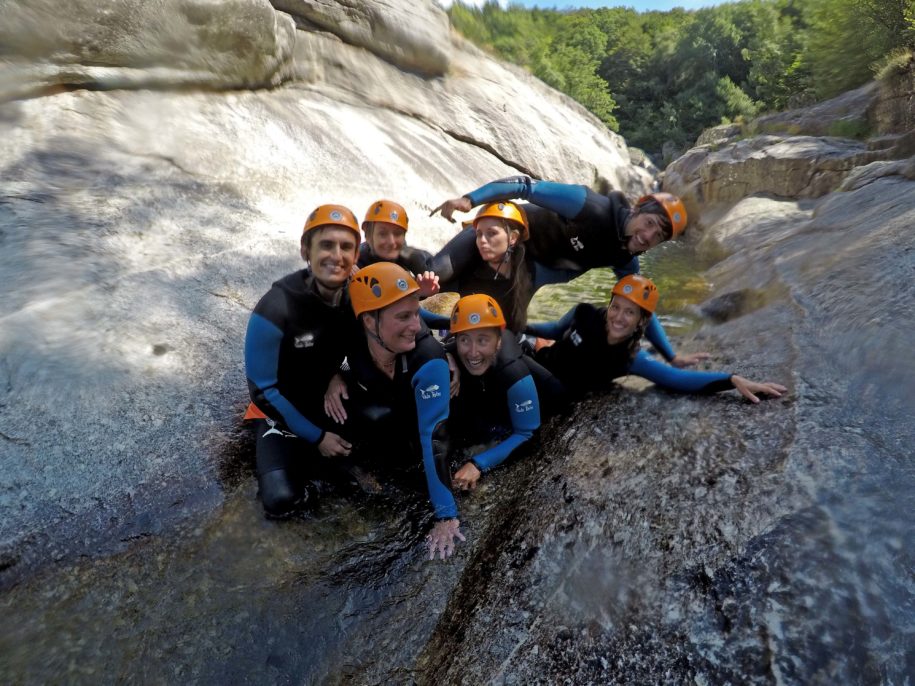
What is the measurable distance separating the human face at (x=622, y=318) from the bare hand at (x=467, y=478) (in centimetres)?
151

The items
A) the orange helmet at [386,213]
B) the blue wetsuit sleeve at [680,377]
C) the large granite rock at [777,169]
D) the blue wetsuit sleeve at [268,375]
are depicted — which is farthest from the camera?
the large granite rock at [777,169]

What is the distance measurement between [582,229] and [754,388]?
214 cm

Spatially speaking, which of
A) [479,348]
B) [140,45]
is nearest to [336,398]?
[479,348]

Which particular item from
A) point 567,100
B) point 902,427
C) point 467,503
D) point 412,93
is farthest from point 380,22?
point 902,427

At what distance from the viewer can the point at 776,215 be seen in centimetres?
1011

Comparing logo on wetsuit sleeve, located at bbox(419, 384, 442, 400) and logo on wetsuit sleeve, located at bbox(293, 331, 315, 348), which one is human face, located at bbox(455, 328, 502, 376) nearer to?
logo on wetsuit sleeve, located at bbox(419, 384, 442, 400)

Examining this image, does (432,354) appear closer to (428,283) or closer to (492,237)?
(428,283)

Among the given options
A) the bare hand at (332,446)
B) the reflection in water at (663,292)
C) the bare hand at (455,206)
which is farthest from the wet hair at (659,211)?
the bare hand at (332,446)

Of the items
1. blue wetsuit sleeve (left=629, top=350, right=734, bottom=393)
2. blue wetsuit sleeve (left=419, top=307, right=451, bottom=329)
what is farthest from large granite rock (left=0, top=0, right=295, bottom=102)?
blue wetsuit sleeve (left=629, top=350, right=734, bottom=393)

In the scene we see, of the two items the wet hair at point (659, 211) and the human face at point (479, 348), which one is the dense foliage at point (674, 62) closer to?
the wet hair at point (659, 211)

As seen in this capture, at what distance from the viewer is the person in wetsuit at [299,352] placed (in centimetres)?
351

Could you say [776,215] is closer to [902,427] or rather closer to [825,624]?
[902,427]

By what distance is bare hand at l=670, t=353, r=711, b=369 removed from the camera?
4.63 metres

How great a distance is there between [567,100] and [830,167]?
10448mm
